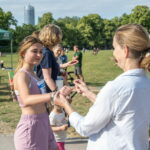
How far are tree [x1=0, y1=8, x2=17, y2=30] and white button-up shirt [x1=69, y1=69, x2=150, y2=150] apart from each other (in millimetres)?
75995

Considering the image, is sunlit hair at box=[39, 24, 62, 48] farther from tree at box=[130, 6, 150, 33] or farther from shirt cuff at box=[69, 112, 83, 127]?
tree at box=[130, 6, 150, 33]

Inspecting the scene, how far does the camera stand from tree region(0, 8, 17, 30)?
7581cm

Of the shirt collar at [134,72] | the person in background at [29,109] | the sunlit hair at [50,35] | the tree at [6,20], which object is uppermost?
the tree at [6,20]

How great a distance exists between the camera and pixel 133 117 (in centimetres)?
192

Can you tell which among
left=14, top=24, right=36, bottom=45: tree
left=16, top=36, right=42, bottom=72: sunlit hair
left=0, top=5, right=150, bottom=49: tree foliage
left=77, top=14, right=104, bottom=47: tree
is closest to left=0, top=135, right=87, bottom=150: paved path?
left=16, top=36, right=42, bottom=72: sunlit hair

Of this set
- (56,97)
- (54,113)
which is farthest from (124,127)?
(54,113)

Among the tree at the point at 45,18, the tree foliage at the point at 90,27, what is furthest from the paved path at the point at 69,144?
the tree at the point at 45,18

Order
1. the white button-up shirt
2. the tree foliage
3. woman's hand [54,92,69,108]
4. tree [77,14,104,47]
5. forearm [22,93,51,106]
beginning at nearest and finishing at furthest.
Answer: the white button-up shirt, woman's hand [54,92,69,108], forearm [22,93,51,106], the tree foliage, tree [77,14,104,47]

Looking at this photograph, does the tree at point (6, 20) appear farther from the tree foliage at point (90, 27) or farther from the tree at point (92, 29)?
the tree at point (92, 29)

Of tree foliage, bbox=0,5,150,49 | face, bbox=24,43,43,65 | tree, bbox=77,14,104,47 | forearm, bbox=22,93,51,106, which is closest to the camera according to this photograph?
forearm, bbox=22,93,51,106

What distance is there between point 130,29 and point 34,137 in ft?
4.68

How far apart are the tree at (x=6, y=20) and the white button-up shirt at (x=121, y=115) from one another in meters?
76.0

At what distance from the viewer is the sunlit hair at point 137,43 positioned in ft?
6.33

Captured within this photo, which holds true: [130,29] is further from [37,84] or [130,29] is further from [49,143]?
[49,143]
